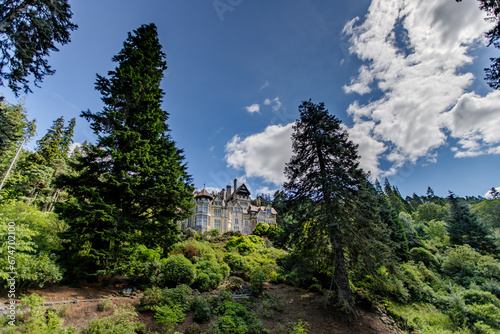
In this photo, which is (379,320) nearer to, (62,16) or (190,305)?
(190,305)

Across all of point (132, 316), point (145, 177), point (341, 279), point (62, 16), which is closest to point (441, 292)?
point (341, 279)

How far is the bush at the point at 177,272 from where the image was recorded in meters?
10.4

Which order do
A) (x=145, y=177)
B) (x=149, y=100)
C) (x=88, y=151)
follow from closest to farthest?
(x=88, y=151), (x=145, y=177), (x=149, y=100)

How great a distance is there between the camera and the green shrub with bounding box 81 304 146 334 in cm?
608

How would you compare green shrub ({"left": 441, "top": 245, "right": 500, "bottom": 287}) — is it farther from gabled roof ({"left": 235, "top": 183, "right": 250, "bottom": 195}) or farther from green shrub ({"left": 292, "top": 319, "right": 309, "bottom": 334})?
gabled roof ({"left": 235, "top": 183, "right": 250, "bottom": 195})

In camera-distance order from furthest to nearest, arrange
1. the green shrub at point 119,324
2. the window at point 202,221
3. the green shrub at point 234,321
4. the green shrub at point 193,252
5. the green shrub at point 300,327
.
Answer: the window at point 202,221
the green shrub at point 193,252
the green shrub at point 300,327
the green shrub at point 234,321
the green shrub at point 119,324

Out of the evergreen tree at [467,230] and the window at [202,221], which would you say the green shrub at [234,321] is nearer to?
the window at [202,221]

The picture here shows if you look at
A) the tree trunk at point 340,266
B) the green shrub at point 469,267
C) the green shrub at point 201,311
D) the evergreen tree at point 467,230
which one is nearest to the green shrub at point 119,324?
the green shrub at point 201,311

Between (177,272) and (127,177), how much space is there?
5576 mm

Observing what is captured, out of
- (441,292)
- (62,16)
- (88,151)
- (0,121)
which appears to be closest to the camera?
(0,121)

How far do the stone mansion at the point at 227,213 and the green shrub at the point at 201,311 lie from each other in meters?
31.0

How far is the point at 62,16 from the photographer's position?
811 cm

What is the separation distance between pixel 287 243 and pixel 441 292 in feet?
47.9

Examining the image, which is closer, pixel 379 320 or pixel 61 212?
pixel 61 212
